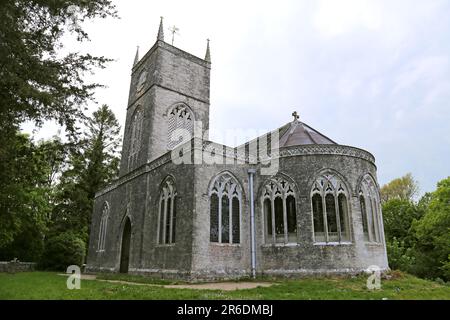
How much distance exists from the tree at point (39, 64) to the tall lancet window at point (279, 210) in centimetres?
974

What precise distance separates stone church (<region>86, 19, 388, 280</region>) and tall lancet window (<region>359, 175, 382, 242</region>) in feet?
0.16

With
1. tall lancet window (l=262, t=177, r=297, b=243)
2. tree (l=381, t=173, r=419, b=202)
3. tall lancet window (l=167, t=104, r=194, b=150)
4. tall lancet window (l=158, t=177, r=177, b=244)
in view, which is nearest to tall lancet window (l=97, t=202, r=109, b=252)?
tall lancet window (l=167, t=104, r=194, b=150)

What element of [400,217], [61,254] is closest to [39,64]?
[61,254]

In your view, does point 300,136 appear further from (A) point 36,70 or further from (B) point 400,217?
(B) point 400,217

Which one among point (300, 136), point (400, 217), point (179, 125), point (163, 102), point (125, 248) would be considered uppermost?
point (163, 102)

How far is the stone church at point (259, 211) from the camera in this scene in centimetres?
1493

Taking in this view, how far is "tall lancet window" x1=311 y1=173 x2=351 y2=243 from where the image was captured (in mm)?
15289

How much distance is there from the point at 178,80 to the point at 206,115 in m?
3.19

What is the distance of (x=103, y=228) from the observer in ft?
77.8

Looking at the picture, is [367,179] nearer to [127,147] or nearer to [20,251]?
[127,147]

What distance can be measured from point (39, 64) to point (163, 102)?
1338 centimetres

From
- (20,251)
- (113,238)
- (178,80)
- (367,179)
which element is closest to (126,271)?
(113,238)

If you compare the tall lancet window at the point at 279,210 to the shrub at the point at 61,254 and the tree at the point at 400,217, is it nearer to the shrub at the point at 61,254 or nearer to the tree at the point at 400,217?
the shrub at the point at 61,254

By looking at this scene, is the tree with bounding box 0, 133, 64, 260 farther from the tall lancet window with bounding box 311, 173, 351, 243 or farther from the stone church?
the tall lancet window with bounding box 311, 173, 351, 243
